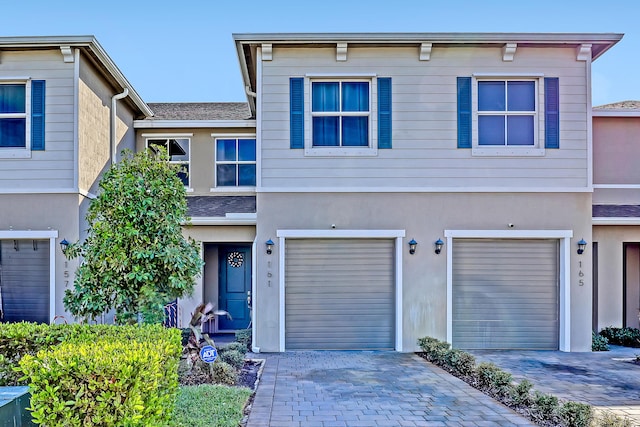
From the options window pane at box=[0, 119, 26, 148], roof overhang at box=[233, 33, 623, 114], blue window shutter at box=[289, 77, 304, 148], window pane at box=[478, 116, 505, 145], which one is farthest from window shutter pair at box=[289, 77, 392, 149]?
window pane at box=[0, 119, 26, 148]

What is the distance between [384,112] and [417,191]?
5.82 feet

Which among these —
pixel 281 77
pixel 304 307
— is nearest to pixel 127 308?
pixel 304 307

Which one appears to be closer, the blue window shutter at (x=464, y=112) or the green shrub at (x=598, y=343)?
the blue window shutter at (x=464, y=112)

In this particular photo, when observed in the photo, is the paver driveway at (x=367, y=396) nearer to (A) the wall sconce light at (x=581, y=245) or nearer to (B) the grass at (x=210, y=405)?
(B) the grass at (x=210, y=405)

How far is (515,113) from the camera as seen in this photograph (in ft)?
31.0

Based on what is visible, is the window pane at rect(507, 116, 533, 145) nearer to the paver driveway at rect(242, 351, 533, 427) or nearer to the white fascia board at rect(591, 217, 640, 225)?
the white fascia board at rect(591, 217, 640, 225)

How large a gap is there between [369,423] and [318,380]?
191cm

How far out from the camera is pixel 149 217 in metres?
6.52

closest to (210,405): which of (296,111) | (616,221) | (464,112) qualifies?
(296,111)

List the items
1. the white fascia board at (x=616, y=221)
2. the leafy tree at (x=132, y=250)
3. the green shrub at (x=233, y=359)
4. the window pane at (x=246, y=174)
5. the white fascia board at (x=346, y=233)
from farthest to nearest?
the window pane at (x=246, y=174) < the white fascia board at (x=616, y=221) < the white fascia board at (x=346, y=233) < the green shrub at (x=233, y=359) < the leafy tree at (x=132, y=250)

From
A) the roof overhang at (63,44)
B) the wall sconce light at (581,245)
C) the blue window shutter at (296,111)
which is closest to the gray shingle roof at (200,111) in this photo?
the roof overhang at (63,44)

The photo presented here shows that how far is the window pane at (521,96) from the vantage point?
954 centimetres

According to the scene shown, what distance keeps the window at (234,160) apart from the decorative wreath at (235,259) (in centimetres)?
184

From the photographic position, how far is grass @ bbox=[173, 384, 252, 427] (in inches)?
190
